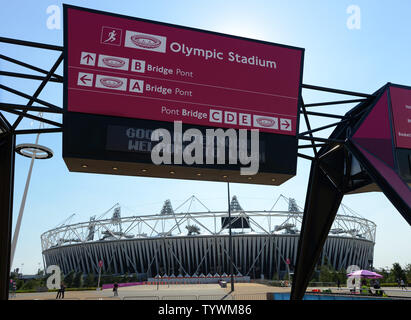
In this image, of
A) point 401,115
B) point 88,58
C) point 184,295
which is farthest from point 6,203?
point 401,115

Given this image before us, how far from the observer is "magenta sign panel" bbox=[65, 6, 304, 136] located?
8336 mm

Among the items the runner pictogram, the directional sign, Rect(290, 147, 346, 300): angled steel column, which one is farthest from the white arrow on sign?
Rect(290, 147, 346, 300): angled steel column

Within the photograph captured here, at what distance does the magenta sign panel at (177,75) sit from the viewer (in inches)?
328

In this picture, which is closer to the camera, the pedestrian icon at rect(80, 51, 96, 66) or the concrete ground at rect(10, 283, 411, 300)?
the pedestrian icon at rect(80, 51, 96, 66)

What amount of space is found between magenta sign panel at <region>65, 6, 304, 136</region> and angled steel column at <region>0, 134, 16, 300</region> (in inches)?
82.4

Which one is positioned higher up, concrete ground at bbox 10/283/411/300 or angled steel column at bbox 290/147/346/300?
angled steel column at bbox 290/147/346/300

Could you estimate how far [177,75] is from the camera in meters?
8.95

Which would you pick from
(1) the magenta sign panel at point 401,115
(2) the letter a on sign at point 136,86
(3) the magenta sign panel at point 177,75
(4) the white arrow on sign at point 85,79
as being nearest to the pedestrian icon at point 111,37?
(3) the magenta sign panel at point 177,75

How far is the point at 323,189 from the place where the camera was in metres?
11.8

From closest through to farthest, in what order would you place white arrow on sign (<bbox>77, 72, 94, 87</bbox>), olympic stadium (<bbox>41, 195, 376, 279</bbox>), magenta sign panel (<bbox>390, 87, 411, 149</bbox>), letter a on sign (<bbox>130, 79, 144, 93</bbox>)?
white arrow on sign (<bbox>77, 72, 94, 87</bbox>) < letter a on sign (<bbox>130, 79, 144, 93</bbox>) < magenta sign panel (<bbox>390, 87, 411, 149</bbox>) < olympic stadium (<bbox>41, 195, 376, 279</bbox>)

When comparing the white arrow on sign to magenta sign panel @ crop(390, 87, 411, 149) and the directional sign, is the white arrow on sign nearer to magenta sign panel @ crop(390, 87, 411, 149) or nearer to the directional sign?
the directional sign
